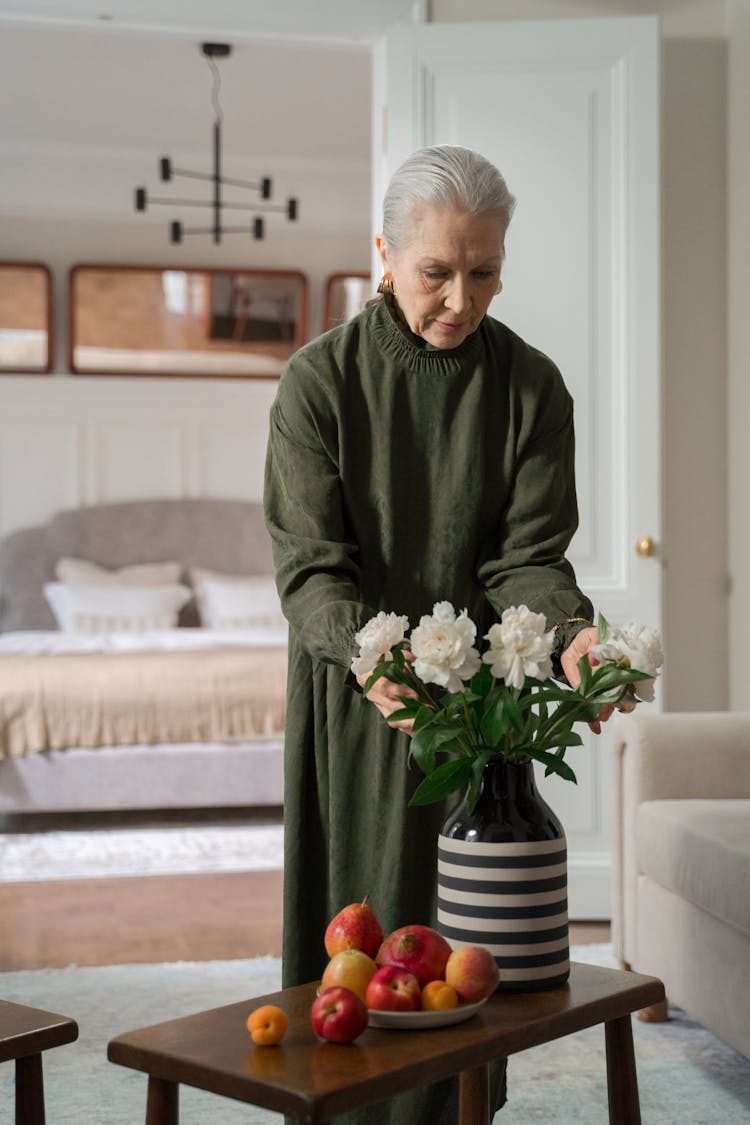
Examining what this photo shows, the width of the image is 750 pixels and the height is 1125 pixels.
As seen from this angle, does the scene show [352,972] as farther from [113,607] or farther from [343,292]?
[343,292]

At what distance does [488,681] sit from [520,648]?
59 millimetres

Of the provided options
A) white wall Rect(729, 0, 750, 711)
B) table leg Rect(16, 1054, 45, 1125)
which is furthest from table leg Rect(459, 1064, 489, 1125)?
white wall Rect(729, 0, 750, 711)

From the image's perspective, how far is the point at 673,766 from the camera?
3.01 m

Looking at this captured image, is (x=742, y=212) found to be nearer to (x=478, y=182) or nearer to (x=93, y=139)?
(x=478, y=182)

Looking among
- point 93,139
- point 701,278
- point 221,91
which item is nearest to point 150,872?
point 701,278

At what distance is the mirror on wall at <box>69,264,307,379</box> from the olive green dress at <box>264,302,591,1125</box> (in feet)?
19.7

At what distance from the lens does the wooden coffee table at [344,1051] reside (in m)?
1.25

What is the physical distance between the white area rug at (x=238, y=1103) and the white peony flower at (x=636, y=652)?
3.89 ft

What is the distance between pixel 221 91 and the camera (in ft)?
21.4

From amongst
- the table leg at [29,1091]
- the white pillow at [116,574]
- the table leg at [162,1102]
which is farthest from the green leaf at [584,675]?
the white pillow at [116,574]

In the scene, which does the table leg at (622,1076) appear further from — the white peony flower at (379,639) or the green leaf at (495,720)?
the white peony flower at (379,639)

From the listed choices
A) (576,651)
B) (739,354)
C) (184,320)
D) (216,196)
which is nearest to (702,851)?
(576,651)

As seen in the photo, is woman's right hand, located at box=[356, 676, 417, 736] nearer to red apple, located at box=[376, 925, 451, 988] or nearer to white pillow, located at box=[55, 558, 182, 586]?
red apple, located at box=[376, 925, 451, 988]

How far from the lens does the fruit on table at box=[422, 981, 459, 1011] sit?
4.54 ft
